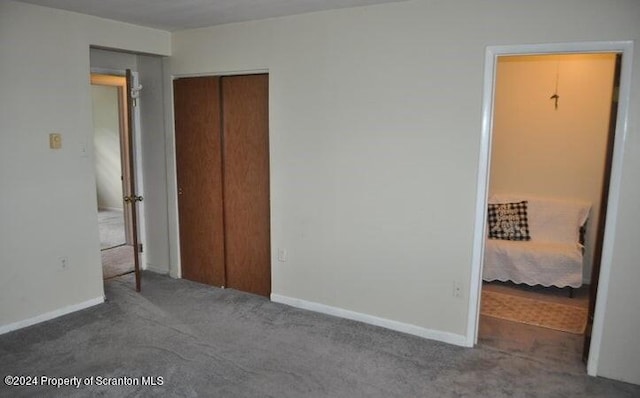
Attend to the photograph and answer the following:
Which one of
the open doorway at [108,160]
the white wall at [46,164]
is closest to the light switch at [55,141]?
the white wall at [46,164]

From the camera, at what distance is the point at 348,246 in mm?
3551

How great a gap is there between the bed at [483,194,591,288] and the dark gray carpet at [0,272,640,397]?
4.57ft

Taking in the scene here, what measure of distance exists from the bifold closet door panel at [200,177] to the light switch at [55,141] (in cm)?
110

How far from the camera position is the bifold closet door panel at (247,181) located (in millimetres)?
3926

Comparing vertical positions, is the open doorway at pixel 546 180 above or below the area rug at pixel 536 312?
above

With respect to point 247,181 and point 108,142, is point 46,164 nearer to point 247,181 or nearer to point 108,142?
point 247,181

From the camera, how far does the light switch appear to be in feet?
11.3

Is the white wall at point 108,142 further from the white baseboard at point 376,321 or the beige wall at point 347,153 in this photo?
the white baseboard at point 376,321

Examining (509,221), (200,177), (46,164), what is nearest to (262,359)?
(200,177)

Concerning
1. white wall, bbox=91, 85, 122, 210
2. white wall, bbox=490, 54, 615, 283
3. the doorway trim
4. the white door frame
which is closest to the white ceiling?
the white door frame

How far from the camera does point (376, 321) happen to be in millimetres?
3502

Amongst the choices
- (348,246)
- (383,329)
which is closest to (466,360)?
(383,329)

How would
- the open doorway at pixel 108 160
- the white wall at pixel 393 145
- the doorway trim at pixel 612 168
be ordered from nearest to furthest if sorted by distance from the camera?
the doorway trim at pixel 612 168 < the white wall at pixel 393 145 < the open doorway at pixel 108 160

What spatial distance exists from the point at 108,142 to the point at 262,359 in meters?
5.78
